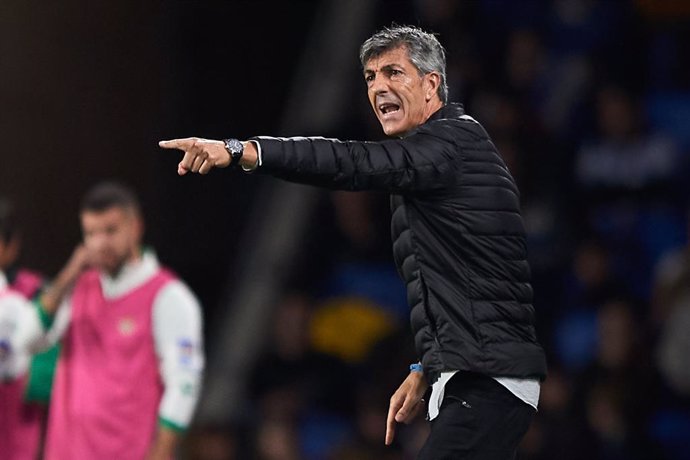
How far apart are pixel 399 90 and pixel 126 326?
1896 mm

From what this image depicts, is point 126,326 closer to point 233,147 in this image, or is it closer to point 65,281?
point 65,281

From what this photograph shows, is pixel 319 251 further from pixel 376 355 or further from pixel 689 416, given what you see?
pixel 689 416

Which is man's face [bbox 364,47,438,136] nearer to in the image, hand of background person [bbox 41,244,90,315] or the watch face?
the watch face

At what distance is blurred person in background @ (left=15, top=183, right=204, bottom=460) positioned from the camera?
496 cm

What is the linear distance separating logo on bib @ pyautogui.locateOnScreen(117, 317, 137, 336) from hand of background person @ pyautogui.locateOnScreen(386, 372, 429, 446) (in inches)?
64.0

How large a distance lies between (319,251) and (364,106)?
1046 millimetres

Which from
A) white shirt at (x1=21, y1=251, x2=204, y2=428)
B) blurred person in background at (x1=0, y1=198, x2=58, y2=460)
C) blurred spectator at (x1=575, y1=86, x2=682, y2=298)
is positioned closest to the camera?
white shirt at (x1=21, y1=251, x2=204, y2=428)

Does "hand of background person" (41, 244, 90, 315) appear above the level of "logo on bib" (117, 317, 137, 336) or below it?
above

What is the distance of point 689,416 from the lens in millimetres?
6824

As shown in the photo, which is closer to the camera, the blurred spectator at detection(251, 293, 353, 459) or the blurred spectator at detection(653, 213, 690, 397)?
the blurred spectator at detection(653, 213, 690, 397)

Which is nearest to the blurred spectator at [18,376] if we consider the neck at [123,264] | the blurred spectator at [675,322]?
the neck at [123,264]

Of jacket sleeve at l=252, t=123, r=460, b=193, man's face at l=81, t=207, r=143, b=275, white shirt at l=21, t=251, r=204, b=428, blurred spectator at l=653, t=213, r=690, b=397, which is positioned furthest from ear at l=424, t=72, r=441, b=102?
blurred spectator at l=653, t=213, r=690, b=397

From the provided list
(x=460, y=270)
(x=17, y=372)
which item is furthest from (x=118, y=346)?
(x=460, y=270)

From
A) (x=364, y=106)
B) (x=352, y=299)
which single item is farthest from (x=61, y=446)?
(x=364, y=106)
